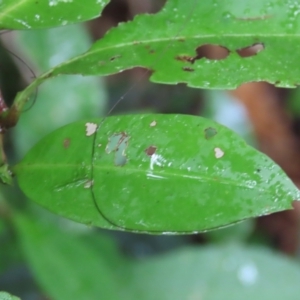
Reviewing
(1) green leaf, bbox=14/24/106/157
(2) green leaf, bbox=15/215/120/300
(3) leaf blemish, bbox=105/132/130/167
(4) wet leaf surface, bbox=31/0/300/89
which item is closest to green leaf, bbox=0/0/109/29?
(4) wet leaf surface, bbox=31/0/300/89

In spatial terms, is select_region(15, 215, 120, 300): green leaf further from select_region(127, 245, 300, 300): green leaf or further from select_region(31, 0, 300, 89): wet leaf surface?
select_region(31, 0, 300, 89): wet leaf surface

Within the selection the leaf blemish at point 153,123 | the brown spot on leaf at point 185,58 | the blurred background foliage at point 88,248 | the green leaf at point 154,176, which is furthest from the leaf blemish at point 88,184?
the blurred background foliage at point 88,248

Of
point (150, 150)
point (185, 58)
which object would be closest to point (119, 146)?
point (150, 150)

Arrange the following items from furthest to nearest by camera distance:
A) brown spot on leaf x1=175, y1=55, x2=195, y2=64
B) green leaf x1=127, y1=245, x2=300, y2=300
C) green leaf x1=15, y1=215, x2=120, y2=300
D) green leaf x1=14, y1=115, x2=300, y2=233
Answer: green leaf x1=127, y1=245, x2=300, y2=300, green leaf x1=15, y1=215, x2=120, y2=300, brown spot on leaf x1=175, y1=55, x2=195, y2=64, green leaf x1=14, y1=115, x2=300, y2=233

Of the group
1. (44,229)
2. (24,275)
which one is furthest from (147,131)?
(24,275)

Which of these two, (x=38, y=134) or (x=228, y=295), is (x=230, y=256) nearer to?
(x=228, y=295)

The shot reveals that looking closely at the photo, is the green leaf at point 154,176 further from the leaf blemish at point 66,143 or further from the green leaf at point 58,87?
the green leaf at point 58,87

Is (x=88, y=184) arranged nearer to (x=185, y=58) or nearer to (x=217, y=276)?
(x=185, y=58)
